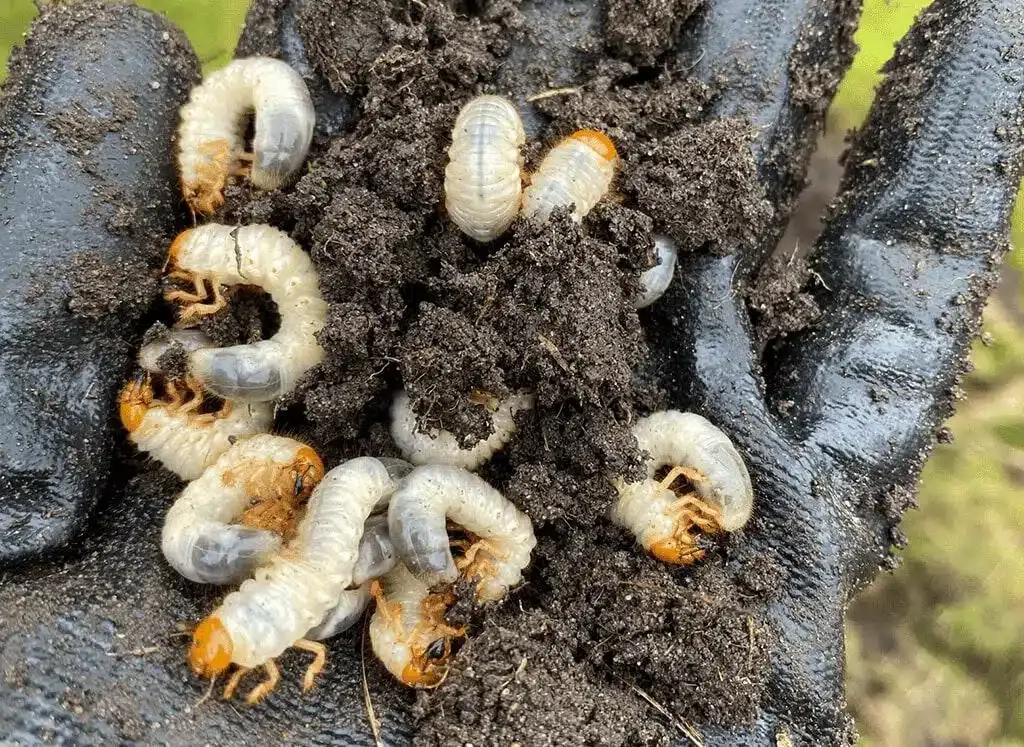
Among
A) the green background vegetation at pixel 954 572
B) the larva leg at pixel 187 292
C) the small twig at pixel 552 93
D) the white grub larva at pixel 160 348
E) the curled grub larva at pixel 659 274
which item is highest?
the small twig at pixel 552 93

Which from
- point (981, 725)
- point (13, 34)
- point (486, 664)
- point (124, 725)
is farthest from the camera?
point (13, 34)

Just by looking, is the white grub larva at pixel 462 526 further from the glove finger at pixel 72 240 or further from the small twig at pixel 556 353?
the glove finger at pixel 72 240

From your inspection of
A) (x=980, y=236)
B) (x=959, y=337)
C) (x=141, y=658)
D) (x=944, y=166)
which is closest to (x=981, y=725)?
(x=959, y=337)

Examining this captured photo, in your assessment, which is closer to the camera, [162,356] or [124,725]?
[124,725]

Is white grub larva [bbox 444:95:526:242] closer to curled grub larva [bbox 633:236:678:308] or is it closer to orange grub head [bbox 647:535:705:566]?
curled grub larva [bbox 633:236:678:308]

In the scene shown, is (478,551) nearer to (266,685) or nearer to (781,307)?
(266,685)

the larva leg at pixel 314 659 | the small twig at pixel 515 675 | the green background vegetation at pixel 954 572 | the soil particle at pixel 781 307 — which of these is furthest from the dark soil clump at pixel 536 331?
the green background vegetation at pixel 954 572

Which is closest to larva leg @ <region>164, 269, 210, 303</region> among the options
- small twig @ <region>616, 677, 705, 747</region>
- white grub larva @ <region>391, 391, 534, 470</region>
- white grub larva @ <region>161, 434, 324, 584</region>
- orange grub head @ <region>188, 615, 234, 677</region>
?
white grub larva @ <region>161, 434, 324, 584</region>

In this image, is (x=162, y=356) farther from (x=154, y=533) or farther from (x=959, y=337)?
(x=959, y=337)
